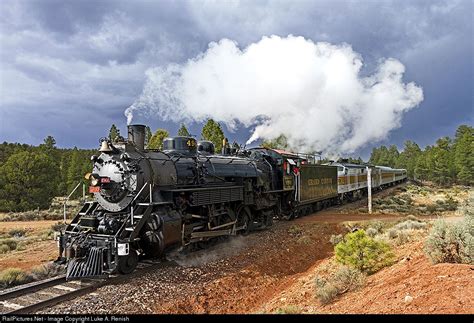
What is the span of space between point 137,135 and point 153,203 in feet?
7.97

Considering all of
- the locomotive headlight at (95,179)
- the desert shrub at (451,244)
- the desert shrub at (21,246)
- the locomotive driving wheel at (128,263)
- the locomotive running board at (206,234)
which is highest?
the locomotive headlight at (95,179)

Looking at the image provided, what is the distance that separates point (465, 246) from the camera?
21.6 ft

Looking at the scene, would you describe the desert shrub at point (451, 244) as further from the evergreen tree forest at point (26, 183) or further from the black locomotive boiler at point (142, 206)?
the evergreen tree forest at point (26, 183)

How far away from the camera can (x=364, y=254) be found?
815cm

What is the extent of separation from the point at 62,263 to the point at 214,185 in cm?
512

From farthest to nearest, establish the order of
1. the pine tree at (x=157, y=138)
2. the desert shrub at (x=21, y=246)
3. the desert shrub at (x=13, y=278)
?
the pine tree at (x=157, y=138) → the desert shrub at (x=21, y=246) → the desert shrub at (x=13, y=278)

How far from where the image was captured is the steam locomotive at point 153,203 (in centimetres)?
840

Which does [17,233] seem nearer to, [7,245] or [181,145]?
[7,245]

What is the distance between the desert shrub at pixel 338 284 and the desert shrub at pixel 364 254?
1.26ft

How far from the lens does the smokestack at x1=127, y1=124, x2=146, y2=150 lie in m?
10.3

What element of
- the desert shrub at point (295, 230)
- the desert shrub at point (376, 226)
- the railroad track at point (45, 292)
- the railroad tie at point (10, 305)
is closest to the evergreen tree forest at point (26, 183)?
the desert shrub at point (295, 230)

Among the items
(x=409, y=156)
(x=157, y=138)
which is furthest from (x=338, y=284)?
(x=409, y=156)
